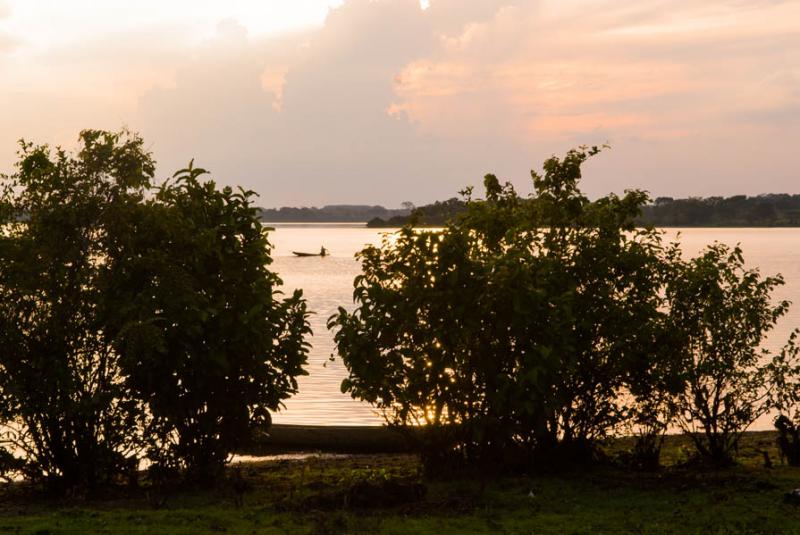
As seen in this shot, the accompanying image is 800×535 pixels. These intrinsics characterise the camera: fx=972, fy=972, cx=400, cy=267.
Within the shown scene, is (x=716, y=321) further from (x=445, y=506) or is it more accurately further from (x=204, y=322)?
(x=204, y=322)

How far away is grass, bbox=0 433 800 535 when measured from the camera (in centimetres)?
1481

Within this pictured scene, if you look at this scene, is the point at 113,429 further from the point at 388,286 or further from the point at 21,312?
the point at 388,286

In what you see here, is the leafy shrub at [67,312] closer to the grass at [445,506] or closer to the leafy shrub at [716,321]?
the grass at [445,506]

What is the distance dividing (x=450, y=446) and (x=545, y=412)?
7.84ft

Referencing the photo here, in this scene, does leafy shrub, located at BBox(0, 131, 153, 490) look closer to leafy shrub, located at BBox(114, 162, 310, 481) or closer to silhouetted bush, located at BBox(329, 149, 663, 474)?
leafy shrub, located at BBox(114, 162, 310, 481)

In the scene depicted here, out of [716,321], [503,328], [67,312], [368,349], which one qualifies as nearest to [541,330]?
[503,328]

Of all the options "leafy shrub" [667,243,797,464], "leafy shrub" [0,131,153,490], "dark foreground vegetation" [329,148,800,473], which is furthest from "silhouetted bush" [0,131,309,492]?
"leafy shrub" [667,243,797,464]

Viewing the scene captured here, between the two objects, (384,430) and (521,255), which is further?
(384,430)

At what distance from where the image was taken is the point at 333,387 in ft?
130

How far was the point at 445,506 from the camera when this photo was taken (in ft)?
53.3

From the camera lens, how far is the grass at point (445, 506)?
48.6 ft

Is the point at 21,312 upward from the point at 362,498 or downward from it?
upward

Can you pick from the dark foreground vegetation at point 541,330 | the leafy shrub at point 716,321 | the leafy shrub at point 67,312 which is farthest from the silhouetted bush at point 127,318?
the leafy shrub at point 716,321

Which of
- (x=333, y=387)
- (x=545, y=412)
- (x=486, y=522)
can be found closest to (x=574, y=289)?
(x=545, y=412)
